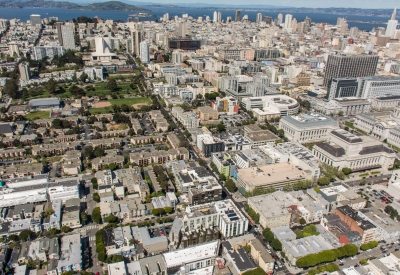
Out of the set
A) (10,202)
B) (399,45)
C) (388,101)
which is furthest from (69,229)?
(399,45)

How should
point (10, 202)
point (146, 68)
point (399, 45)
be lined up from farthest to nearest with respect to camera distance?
point (399, 45) < point (146, 68) < point (10, 202)

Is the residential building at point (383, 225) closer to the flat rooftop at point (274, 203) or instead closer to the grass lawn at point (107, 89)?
the flat rooftop at point (274, 203)

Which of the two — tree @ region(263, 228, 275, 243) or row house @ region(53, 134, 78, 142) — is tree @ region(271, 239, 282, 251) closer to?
tree @ region(263, 228, 275, 243)

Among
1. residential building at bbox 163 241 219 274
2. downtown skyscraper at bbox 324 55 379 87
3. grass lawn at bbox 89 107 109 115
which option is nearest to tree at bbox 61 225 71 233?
residential building at bbox 163 241 219 274

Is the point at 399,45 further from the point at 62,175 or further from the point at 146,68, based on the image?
the point at 62,175

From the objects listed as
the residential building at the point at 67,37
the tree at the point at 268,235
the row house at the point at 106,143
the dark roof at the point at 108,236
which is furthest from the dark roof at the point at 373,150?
the residential building at the point at 67,37

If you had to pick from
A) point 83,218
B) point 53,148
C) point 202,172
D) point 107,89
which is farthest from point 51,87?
point 202,172
